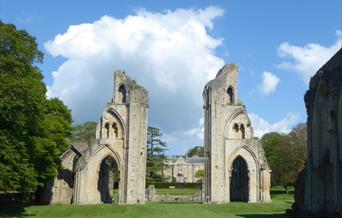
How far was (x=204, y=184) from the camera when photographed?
43500 millimetres

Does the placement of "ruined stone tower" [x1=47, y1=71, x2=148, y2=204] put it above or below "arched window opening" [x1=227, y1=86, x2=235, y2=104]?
below

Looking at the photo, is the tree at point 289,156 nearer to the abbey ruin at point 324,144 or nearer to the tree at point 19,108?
the abbey ruin at point 324,144

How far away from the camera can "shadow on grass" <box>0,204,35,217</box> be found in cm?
3119

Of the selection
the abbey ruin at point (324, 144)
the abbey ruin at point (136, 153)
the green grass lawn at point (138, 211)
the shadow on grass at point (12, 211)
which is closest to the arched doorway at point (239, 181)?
the abbey ruin at point (136, 153)

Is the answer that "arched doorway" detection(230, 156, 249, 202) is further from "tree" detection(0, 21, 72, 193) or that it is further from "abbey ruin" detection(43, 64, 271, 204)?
"tree" detection(0, 21, 72, 193)

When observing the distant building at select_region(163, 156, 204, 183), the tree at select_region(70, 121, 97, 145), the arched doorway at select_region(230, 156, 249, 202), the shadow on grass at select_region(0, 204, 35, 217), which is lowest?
the shadow on grass at select_region(0, 204, 35, 217)

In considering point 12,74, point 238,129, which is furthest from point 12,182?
point 238,129

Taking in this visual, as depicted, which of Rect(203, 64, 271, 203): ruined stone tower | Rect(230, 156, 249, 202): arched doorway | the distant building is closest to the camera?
Rect(203, 64, 271, 203): ruined stone tower

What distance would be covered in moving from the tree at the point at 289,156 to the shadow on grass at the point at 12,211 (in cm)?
3268

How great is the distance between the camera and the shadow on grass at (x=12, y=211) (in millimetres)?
31188

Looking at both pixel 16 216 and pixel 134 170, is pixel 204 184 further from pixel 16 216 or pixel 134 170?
pixel 16 216

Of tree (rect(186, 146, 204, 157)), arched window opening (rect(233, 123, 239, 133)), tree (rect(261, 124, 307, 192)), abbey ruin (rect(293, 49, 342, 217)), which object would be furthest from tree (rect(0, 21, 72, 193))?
tree (rect(186, 146, 204, 157))

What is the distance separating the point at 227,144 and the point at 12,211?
770 inches

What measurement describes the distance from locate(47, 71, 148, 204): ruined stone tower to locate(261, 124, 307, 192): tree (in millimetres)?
22001
